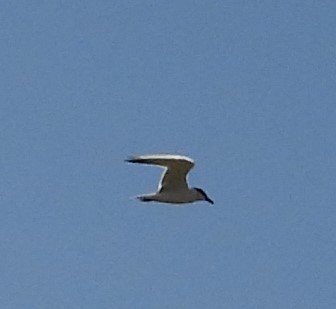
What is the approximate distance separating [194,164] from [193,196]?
5.89 feet

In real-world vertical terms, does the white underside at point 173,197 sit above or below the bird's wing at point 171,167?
below

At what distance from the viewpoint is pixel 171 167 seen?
57.6 metres

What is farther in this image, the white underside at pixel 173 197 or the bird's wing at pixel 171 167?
the white underside at pixel 173 197

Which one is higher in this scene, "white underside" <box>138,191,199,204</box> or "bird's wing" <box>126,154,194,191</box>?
"bird's wing" <box>126,154,194,191</box>

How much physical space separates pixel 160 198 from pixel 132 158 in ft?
7.85

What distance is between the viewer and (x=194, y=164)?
5741 cm

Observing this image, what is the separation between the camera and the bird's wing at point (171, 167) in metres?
56.1

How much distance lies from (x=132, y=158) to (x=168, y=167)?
2.05 meters

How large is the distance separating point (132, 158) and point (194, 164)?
88.8 inches

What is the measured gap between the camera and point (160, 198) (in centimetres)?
5781

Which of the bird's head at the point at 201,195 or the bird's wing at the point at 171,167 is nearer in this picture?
the bird's wing at the point at 171,167

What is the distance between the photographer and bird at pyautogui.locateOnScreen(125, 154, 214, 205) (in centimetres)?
5712

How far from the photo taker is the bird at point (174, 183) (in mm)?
57125

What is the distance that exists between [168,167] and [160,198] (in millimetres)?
836
